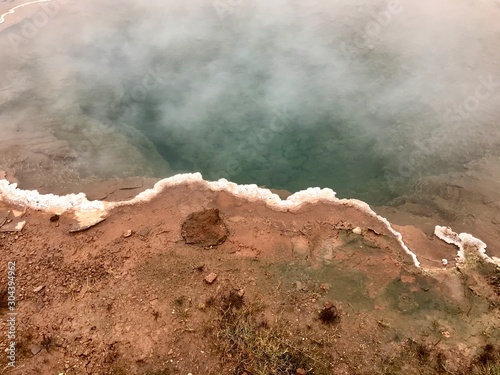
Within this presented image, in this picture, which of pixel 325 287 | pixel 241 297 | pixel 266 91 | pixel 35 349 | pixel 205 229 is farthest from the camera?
pixel 266 91

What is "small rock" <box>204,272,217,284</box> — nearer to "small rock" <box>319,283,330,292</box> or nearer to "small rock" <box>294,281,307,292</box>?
"small rock" <box>294,281,307,292</box>

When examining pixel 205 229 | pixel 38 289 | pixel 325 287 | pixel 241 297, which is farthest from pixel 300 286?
pixel 38 289

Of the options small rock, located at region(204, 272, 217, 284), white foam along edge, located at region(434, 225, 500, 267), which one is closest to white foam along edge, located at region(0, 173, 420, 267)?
white foam along edge, located at region(434, 225, 500, 267)

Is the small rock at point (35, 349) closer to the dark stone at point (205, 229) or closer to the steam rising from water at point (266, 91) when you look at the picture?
the dark stone at point (205, 229)

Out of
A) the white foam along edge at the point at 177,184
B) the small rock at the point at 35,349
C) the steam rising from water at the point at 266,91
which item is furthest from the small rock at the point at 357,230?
the small rock at the point at 35,349

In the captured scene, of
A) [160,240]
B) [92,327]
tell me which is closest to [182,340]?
[92,327]

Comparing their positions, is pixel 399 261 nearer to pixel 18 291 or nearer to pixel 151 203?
pixel 151 203

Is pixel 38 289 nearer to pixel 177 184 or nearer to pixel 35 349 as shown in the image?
pixel 35 349
